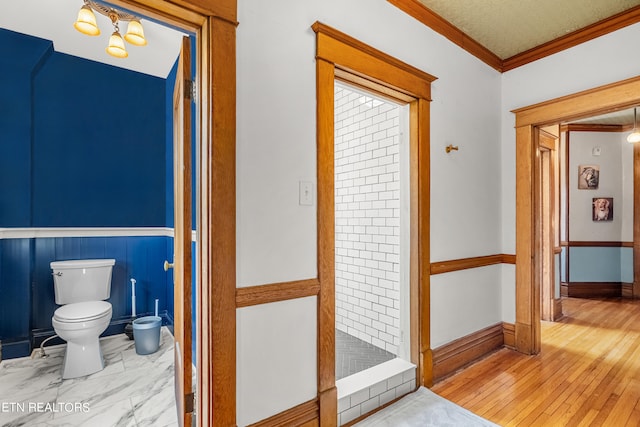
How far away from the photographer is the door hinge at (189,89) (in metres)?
1.63

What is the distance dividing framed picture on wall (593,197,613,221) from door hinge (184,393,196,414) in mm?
6368

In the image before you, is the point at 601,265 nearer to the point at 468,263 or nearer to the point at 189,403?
the point at 468,263

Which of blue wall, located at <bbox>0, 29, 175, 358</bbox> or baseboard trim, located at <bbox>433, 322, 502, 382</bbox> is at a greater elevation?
blue wall, located at <bbox>0, 29, 175, 358</bbox>

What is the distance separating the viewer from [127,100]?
11.3ft

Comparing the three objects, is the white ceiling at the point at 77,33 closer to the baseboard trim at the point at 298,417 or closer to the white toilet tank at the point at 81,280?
the white toilet tank at the point at 81,280

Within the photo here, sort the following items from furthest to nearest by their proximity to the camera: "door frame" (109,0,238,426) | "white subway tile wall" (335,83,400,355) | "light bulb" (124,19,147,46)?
"white subway tile wall" (335,83,400,355)
"light bulb" (124,19,147,46)
"door frame" (109,0,238,426)

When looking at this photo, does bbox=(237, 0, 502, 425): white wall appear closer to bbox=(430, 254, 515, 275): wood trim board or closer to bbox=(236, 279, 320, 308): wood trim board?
bbox=(236, 279, 320, 308): wood trim board

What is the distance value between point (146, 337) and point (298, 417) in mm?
1833

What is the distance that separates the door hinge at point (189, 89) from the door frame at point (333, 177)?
25.6 inches

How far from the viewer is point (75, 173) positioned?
3.22 meters

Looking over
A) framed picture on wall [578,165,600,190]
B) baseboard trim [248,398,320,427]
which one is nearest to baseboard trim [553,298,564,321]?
framed picture on wall [578,165,600,190]

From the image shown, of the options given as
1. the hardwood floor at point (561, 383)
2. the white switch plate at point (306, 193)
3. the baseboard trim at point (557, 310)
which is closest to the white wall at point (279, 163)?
the white switch plate at point (306, 193)

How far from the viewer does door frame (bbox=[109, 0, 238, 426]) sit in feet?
4.73

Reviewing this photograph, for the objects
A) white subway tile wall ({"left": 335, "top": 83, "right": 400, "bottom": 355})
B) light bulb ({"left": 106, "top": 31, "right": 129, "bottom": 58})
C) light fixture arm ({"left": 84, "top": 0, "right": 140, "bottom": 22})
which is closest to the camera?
light fixture arm ({"left": 84, "top": 0, "right": 140, "bottom": 22})
